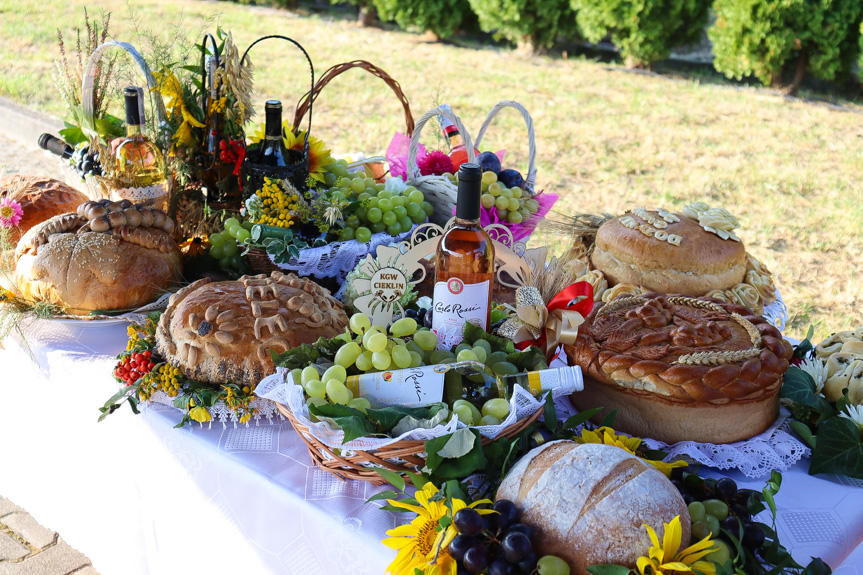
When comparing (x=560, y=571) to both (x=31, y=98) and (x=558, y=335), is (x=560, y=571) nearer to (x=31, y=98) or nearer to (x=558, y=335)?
(x=558, y=335)

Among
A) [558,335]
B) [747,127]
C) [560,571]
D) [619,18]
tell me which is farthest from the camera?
[619,18]

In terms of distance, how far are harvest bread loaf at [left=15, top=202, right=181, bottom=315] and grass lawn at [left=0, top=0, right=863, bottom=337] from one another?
2.04 m

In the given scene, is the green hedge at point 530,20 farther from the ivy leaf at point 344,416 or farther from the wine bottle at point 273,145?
the ivy leaf at point 344,416

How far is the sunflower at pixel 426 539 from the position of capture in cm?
105

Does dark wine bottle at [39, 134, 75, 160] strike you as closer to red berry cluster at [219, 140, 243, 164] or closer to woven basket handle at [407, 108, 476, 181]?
red berry cluster at [219, 140, 243, 164]

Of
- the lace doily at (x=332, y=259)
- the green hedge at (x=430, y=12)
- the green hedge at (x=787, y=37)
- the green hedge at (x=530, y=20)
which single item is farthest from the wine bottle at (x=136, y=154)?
the green hedge at (x=430, y=12)

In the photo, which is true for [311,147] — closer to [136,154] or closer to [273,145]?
[273,145]

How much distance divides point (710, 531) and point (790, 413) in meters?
0.61

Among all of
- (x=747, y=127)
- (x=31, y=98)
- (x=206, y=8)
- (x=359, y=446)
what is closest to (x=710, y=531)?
(x=359, y=446)

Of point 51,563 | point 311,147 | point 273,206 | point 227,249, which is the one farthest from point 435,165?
point 51,563

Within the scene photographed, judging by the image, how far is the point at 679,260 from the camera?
6.85 ft

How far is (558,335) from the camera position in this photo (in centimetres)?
151

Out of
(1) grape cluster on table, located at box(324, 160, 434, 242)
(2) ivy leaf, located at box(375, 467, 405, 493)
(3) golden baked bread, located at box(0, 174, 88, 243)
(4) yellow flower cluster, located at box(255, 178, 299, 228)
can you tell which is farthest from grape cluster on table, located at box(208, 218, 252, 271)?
(2) ivy leaf, located at box(375, 467, 405, 493)

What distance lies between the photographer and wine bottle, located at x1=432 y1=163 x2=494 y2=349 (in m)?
Result: 1.49
